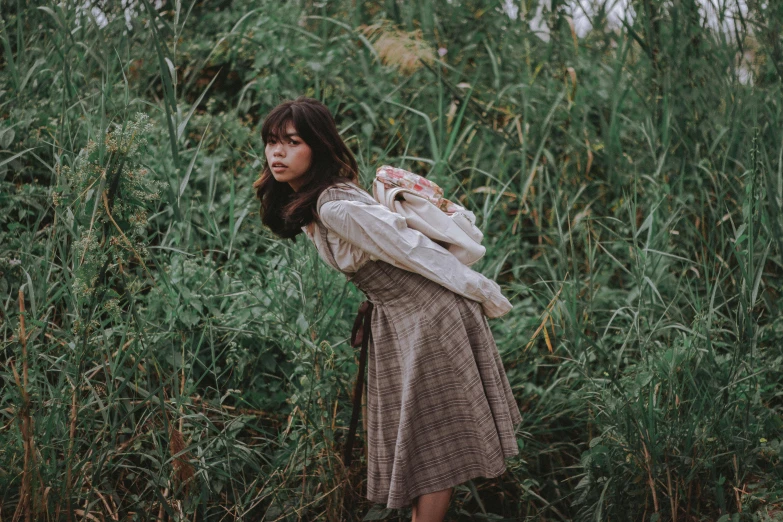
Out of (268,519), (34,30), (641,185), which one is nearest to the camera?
(268,519)

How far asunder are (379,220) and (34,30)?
2.48 m

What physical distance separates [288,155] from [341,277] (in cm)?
92

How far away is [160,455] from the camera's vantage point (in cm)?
254

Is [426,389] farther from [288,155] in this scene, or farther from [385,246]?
[288,155]

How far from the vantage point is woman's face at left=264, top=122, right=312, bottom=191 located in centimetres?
240

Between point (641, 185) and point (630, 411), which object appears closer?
point (630, 411)

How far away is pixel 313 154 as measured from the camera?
7.99 ft

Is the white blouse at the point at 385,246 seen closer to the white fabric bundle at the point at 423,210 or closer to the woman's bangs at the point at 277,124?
the white fabric bundle at the point at 423,210

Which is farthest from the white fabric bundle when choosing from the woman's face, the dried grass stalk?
the dried grass stalk

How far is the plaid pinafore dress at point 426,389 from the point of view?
7.92 feet

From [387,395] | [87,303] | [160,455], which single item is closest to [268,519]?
[160,455]

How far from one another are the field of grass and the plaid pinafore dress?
41 centimetres

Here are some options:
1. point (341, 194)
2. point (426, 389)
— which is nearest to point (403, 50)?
point (341, 194)

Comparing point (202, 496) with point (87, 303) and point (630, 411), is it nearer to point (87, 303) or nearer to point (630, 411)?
point (87, 303)
